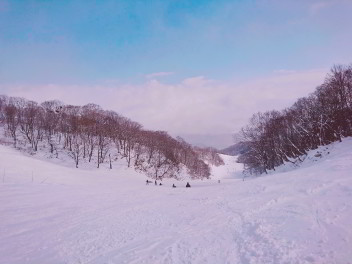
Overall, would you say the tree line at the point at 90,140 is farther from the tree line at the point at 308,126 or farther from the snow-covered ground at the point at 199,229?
the snow-covered ground at the point at 199,229

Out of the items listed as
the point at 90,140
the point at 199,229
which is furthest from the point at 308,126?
the point at 90,140

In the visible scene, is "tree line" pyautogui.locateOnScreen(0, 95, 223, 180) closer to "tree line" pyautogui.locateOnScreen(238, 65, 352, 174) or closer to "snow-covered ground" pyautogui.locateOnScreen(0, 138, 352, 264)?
"tree line" pyautogui.locateOnScreen(238, 65, 352, 174)

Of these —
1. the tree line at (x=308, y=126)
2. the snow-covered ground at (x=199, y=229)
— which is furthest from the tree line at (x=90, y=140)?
the snow-covered ground at (x=199, y=229)

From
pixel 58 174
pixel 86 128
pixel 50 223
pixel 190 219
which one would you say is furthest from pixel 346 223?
pixel 86 128

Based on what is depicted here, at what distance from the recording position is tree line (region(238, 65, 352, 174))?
4544 cm

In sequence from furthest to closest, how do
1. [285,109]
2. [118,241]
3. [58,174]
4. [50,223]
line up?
[285,109] < [58,174] < [50,223] < [118,241]

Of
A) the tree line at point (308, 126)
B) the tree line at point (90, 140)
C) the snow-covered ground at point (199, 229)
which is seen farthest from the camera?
the tree line at point (90, 140)

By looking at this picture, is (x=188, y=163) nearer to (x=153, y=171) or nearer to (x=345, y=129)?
(x=153, y=171)

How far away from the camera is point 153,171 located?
8138cm

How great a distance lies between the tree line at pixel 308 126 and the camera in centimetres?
4544

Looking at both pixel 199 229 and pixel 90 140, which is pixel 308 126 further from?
pixel 90 140

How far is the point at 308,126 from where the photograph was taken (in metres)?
54.4

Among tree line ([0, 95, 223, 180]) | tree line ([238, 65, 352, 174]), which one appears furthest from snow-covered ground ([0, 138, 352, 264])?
tree line ([0, 95, 223, 180])

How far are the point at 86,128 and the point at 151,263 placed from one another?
8252 cm
